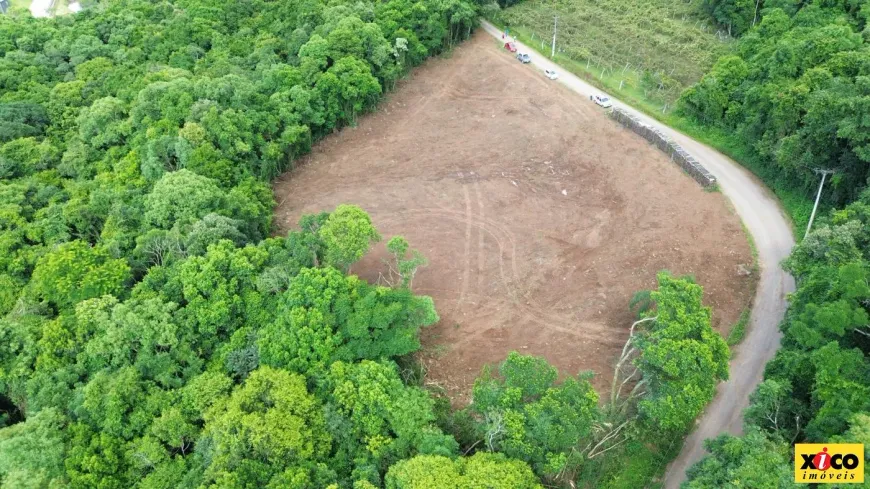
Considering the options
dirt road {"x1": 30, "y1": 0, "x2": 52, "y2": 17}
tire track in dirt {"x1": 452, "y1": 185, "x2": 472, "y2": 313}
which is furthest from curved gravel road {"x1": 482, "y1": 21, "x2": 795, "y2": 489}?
dirt road {"x1": 30, "y1": 0, "x2": 52, "y2": 17}

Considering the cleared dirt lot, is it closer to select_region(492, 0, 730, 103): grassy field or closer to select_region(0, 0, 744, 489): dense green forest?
select_region(0, 0, 744, 489): dense green forest

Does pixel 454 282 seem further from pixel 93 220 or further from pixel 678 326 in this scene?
pixel 93 220

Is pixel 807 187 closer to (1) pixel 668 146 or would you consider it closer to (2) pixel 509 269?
(1) pixel 668 146

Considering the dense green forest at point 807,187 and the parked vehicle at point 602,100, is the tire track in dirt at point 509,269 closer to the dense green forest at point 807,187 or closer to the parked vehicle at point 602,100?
the dense green forest at point 807,187

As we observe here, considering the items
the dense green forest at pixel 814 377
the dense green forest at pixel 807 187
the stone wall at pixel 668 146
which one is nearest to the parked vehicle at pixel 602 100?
the stone wall at pixel 668 146

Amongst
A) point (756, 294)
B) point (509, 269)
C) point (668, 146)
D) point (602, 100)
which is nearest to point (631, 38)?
point (602, 100)

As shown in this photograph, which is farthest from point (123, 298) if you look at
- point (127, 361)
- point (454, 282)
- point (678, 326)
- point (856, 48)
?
point (856, 48)

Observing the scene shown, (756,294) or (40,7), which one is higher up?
(40,7)
